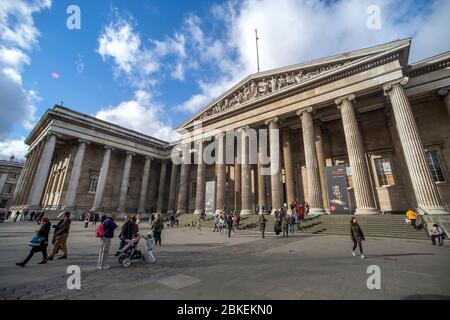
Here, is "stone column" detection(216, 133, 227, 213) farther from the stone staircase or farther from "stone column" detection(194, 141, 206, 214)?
the stone staircase

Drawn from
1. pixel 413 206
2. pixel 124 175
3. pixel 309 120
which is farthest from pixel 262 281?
pixel 124 175

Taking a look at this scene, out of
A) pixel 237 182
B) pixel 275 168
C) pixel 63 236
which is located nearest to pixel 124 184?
pixel 237 182

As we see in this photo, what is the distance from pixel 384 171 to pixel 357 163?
7087mm

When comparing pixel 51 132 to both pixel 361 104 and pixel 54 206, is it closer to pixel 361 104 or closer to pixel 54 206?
pixel 54 206

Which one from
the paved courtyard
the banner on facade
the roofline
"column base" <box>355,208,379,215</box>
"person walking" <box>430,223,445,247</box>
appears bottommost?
the paved courtyard

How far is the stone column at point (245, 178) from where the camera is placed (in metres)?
19.5

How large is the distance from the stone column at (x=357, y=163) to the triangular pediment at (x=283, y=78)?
3.03 meters

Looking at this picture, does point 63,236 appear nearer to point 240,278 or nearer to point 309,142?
point 240,278

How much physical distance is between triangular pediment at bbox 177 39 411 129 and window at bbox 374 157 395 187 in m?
8.38

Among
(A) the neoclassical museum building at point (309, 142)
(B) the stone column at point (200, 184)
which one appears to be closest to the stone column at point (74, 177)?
(A) the neoclassical museum building at point (309, 142)

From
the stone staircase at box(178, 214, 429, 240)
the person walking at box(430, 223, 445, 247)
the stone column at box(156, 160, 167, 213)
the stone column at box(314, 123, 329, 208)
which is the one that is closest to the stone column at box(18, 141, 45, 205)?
the stone column at box(156, 160, 167, 213)

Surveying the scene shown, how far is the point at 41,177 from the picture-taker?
21984 mm

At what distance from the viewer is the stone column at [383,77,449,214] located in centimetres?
1166
